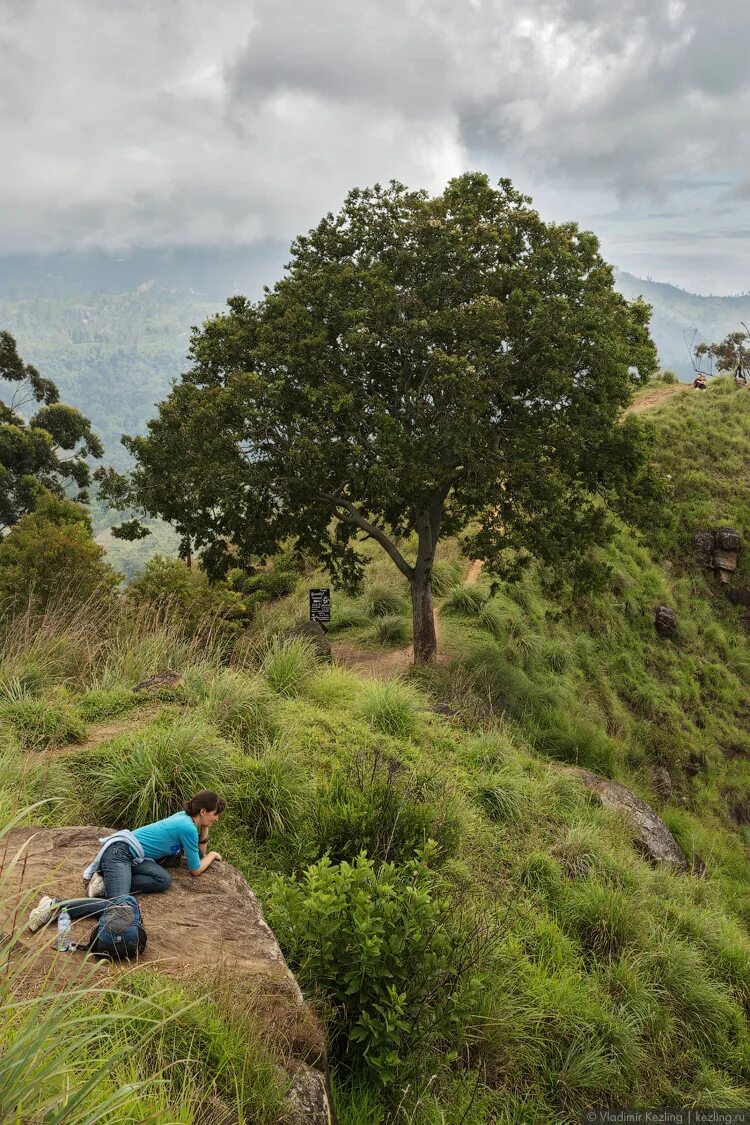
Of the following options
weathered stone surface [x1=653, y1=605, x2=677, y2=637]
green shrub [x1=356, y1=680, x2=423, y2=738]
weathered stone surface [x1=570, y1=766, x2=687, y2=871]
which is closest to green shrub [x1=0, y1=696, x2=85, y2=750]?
green shrub [x1=356, y1=680, x2=423, y2=738]

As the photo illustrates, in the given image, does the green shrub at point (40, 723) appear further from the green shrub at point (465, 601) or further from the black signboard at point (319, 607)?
the green shrub at point (465, 601)

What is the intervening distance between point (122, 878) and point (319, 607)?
12.3 m

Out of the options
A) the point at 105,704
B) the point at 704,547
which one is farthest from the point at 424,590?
the point at 704,547

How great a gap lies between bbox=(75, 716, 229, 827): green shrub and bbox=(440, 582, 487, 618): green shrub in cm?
1332

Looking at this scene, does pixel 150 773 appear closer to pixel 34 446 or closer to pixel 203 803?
pixel 203 803

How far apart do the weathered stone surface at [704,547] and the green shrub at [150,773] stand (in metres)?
23.0

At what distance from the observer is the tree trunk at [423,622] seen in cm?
1602

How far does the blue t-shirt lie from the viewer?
4.82 metres

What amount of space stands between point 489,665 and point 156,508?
8.21m

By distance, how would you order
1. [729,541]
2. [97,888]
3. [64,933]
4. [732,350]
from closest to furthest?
[64,933], [97,888], [729,541], [732,350]

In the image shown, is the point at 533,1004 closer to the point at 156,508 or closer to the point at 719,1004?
the point at 719,1004

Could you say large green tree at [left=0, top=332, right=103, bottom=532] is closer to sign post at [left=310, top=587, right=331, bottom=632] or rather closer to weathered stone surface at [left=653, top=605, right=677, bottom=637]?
sign post at [left=310, top=587, right=331, bottom=632]

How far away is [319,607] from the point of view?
16.5 meters

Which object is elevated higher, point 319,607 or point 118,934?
point 118,934
